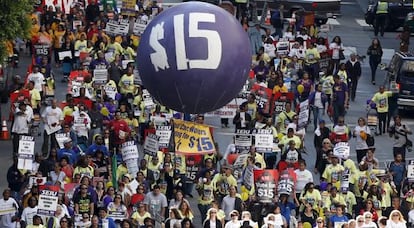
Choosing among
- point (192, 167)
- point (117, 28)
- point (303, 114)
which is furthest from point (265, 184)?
point (117, 28)

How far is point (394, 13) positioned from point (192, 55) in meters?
28.7

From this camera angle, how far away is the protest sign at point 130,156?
105 feet

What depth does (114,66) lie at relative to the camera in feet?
131

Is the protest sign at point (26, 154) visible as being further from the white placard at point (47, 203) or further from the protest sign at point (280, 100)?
the protest sign at point (280, 100)

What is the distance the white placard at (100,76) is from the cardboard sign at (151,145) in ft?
19.3

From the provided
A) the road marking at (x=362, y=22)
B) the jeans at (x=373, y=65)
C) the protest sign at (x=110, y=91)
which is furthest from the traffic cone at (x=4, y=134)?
the road marking at (x=362, y=22)

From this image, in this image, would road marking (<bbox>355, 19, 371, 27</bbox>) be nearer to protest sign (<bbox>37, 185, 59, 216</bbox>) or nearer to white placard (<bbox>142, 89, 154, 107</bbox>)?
white placard (<bbox>142, 89, 154, 107</bbox>)

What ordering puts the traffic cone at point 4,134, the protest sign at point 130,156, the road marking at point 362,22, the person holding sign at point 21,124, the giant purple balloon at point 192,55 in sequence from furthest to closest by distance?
the road marking at point 362,22
the traffic cone at point 4,134
the person holding sign at point 21,124
the protest sign at point 130,156
the giant purple balloon at point 192,55

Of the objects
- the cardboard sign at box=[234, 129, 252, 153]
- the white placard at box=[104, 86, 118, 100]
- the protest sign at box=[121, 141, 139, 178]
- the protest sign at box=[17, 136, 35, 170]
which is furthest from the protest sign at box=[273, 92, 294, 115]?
the protest sign at box=[17, 136, 35, 170]

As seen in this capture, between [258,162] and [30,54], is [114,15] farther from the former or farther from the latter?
[258,162]

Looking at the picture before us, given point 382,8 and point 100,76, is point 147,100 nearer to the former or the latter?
point 100,76

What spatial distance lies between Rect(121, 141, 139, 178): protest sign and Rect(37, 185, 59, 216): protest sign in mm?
2654

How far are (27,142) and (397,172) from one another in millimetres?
6627

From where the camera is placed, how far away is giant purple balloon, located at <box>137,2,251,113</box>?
26031 millimetres
